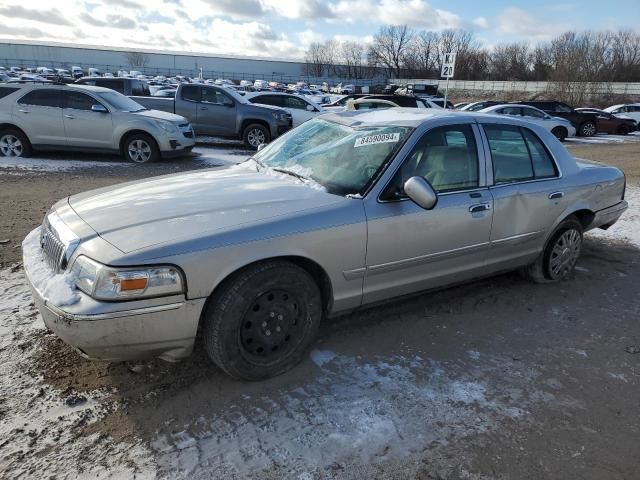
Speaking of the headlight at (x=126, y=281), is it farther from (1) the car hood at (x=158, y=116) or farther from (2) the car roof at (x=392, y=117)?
(1) the car hood at (x=158, y=116)

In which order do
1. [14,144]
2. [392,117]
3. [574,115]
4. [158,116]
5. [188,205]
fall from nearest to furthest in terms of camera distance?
[188,205], [392,117], [14,144], [158,116], [574,115]

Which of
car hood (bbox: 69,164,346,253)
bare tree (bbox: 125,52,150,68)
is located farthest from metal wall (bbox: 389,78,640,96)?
bare tree (bbox: 125,52,150,68)

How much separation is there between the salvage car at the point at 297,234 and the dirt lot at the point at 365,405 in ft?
1.02

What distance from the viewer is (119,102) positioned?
1070 cm

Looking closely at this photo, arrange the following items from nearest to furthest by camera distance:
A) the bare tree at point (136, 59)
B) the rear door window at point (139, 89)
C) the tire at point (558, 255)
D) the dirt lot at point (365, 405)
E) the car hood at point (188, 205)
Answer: the dirt lot at point (365, 405) < the car hood at point (188, 205) < the tire at point (558, 255) < the rear door window at point (139, 89) < the bare tree at point (136, 59)

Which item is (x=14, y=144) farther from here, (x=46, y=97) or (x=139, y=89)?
(x=139, y=89)

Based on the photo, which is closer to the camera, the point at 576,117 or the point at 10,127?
the point at 10,127

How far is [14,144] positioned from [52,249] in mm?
8975

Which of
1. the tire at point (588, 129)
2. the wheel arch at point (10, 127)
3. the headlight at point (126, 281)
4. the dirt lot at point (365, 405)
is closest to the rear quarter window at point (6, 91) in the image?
the wheel arch at point (10, 127)

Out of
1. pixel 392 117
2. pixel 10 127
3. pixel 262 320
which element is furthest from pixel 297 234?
pixel 10 127

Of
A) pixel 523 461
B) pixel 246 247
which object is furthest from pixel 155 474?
pixel 523 461

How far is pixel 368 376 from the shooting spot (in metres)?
3.12

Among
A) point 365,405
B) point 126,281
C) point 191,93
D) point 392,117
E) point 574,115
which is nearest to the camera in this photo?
point 126,281

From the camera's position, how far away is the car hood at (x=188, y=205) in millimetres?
2748
